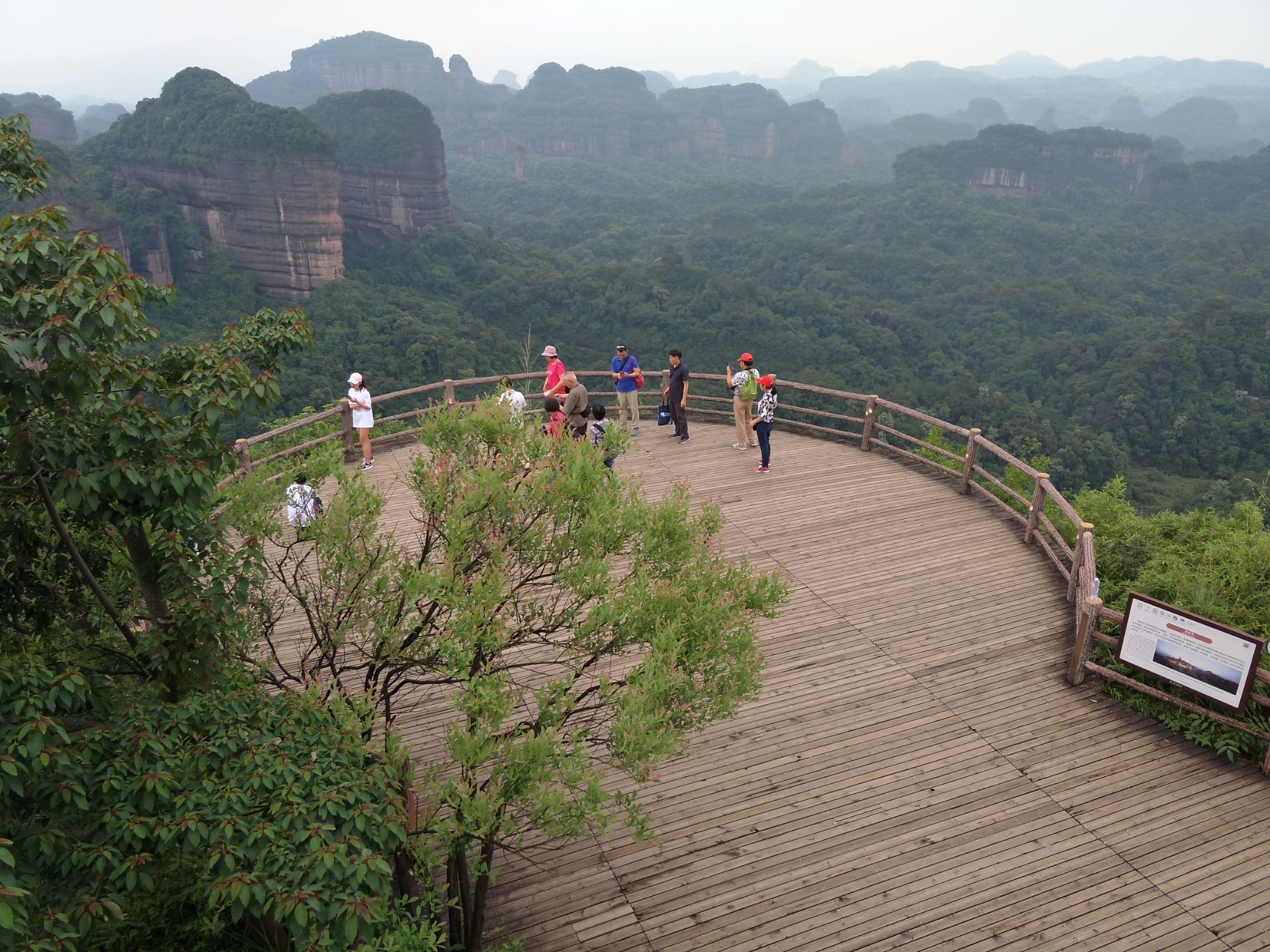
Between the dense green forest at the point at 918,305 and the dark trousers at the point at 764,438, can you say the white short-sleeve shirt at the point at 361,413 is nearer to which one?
the dark trousers at the point at 764,438

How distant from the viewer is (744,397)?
37.6 feet

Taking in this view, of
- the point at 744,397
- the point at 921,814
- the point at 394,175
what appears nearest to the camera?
the point at 921,814

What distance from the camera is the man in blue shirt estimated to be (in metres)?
11.7

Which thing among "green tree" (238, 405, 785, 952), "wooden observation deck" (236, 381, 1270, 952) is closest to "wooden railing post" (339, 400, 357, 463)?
"wooden observation deck" (236, 381, 1270, 952)

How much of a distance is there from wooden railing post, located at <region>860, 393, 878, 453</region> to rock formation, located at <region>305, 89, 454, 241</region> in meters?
80.9

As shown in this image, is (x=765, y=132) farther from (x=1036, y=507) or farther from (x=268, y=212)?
(x=1036, y=507)

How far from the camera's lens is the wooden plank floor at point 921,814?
5.09 metres

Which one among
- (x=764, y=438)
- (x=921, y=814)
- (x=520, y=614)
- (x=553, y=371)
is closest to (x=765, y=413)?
(x=764, y=438)

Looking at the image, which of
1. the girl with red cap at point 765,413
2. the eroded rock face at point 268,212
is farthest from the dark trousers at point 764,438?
the eroded rock face at point 268,212

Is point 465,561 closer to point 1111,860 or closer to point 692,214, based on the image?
point 1111,860

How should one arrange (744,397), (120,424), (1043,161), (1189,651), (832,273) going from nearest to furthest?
1. (120,424)
2. (1189,651)
3. (744,397)
4. (832,273)
5. (1043,161)

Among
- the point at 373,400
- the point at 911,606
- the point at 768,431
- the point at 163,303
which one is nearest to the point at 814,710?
the point at 911,606

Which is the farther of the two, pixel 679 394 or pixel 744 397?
pixel 679 394

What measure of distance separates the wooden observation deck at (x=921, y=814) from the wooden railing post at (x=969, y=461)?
75.8 inches
